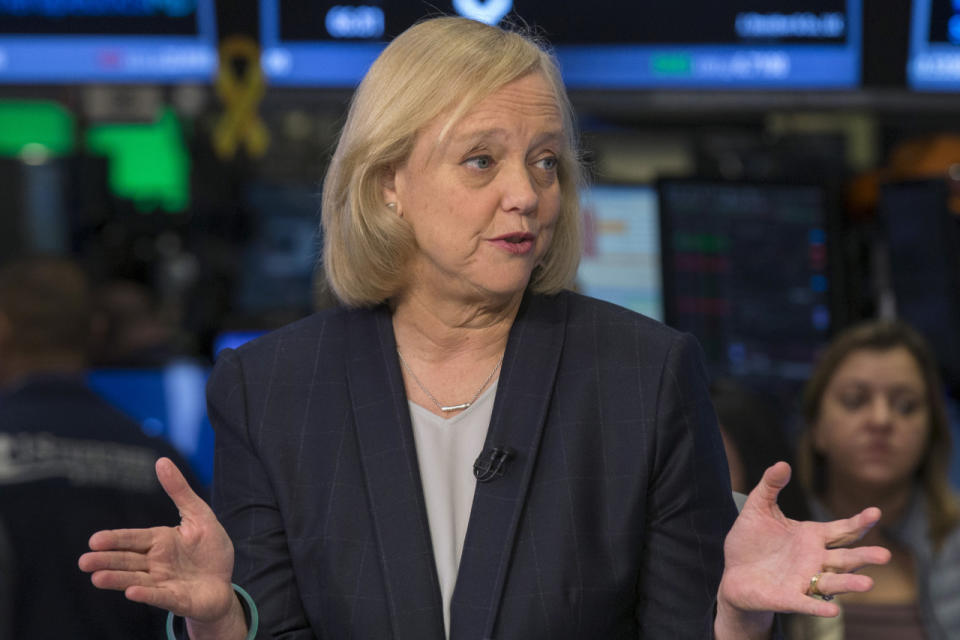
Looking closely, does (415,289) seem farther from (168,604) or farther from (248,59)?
(248,59)

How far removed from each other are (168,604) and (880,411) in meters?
2.47

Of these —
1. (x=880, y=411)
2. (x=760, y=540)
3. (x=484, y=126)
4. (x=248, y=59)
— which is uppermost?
(x=248, y=59)

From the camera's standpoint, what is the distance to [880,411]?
12.4 ft

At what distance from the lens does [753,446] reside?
3406 mm

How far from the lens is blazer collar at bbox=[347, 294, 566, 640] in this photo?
1.97 metres

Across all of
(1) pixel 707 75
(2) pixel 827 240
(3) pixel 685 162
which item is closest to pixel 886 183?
(2) pixel 827 240

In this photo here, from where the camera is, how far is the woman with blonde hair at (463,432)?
77.8 inches

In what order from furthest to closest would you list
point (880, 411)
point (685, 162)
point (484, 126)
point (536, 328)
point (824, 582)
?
point (685, 162) < point (880, 411) < point (536, 328) < point (484, 126) < point (824, 582)

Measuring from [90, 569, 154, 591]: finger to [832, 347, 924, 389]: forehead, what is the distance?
2513 mm

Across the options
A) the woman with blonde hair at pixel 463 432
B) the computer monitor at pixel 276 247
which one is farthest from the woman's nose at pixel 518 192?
the computer monitor at pixel 276 247

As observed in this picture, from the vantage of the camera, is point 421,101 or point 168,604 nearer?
point 168,604

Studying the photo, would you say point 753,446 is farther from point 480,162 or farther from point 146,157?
point 146,157

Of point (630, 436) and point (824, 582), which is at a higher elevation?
point (630, 436)

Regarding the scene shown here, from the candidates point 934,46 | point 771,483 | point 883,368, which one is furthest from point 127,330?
point 771,483
